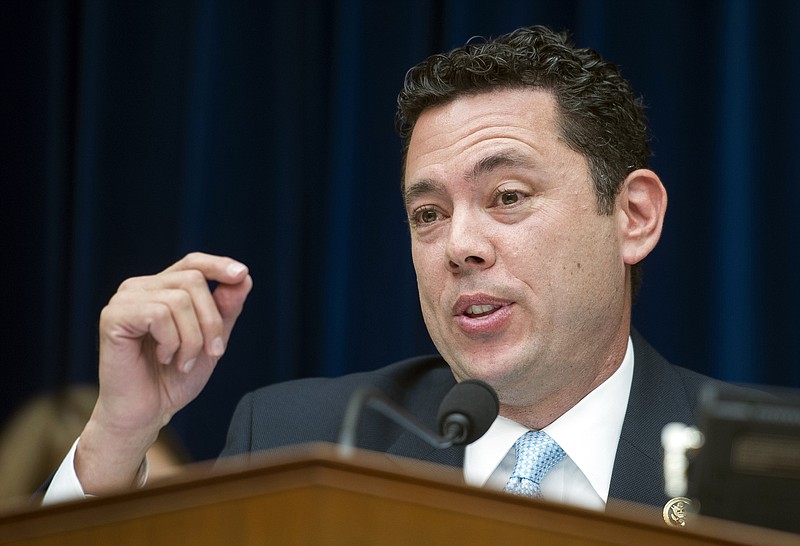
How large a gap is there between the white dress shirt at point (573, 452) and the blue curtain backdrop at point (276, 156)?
0.54m

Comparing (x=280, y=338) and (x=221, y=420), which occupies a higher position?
(x=280, y=338)

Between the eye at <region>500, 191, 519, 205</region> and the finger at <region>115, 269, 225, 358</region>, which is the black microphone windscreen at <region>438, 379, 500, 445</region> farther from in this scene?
the eye at <region>500, 191, 519, 205</region>

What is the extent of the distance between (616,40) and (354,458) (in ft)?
5.77

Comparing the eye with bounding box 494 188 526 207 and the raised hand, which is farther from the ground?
the eye with bounding box 494 188 526 207

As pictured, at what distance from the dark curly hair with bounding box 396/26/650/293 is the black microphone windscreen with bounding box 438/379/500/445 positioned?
665mm

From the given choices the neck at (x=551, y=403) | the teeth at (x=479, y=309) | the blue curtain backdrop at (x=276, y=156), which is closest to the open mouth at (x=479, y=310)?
the teeth at (x=479, y=309)

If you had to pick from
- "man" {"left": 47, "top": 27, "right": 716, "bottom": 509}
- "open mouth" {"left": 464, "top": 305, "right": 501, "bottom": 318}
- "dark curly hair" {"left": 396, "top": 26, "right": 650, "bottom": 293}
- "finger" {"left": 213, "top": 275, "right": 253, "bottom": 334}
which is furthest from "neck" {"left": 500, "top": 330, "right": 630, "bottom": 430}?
"finger" {"left": 213, "top": 275, "right": 253, "bottom": 334}

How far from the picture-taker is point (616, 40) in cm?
231

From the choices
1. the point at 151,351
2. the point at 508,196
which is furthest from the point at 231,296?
the point at 508,196

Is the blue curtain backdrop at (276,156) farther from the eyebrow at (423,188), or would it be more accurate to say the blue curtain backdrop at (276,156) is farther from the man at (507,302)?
the eyebrow at (423,188)

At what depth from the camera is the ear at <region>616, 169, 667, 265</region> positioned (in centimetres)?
185

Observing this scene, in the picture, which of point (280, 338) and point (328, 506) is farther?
point (280, 338)

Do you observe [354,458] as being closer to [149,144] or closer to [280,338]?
[280,338]

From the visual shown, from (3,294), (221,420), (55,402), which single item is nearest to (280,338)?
(221,420)
